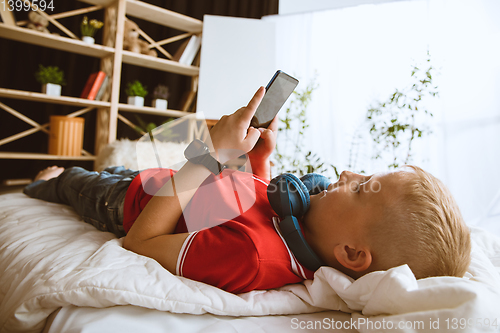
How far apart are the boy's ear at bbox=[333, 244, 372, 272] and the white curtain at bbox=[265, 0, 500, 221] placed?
2047 mm

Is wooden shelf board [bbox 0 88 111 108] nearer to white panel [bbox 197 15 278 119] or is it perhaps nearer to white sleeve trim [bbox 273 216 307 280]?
white panel [bbox 197 15 278 119]

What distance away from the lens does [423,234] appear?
0.56 m

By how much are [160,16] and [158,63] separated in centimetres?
39

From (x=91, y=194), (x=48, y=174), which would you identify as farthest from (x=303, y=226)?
(x=48, y=174)

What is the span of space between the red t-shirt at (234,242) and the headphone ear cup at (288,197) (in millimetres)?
46

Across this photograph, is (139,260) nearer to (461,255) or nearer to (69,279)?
(69,279)

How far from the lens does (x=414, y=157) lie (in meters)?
2.42

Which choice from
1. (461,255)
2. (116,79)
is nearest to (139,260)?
(461,255)

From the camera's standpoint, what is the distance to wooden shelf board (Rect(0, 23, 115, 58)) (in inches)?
79.7

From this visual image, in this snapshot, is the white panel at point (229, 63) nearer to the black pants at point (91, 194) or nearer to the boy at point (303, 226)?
the black pants at point (91, 194)

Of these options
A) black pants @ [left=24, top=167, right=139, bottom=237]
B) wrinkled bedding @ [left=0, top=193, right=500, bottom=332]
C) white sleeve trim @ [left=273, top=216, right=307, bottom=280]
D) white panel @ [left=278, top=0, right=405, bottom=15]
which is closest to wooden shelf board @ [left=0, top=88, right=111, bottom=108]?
black pants @ [left=24, top=167, right=139, bottom=237]

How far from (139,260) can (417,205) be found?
0.53 meters

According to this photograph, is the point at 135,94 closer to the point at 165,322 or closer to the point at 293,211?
the point at 293,211

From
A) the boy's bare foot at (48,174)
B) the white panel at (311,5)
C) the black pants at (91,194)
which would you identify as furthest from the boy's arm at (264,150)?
the white panel at (311,5)
